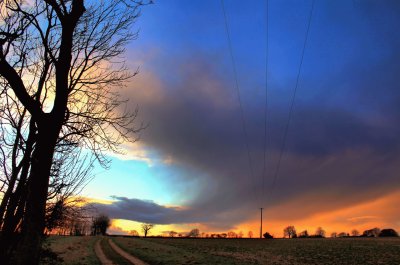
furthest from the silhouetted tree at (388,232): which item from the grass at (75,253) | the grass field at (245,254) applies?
the grass at (75,253)

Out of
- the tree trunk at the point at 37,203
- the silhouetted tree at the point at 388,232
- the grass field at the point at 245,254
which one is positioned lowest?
the grass field at the point at 245,254

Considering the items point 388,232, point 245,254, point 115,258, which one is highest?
point 388,232

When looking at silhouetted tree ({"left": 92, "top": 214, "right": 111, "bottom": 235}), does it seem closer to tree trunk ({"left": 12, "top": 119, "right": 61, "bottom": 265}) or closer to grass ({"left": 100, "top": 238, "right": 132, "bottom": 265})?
grass ({"left": 100, "top": 238, "right": 132, "bottom": 265})

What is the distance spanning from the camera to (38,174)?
7598 mm

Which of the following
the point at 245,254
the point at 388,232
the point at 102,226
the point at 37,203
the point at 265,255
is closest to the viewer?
the point at 37,203

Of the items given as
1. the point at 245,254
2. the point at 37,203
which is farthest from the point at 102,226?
the point at 37,203

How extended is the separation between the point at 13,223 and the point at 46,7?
20.2ft

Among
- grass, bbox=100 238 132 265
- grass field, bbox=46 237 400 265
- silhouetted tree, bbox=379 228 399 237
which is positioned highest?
silhouetted tree, bbox=379 228 399 237

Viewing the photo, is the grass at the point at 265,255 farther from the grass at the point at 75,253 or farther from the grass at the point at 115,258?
the grass at the point at 75,253

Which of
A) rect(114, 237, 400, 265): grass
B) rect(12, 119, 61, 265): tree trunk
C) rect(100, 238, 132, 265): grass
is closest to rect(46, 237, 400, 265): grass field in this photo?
rect(114, 237, 400, 265): grass

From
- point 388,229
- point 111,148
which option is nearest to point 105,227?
point 388,229

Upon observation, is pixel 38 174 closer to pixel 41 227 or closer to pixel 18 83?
pixel 41 227

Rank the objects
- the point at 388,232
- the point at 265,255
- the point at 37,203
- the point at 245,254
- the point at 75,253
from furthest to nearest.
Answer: the point at 388,232 → the point at 245,254 → the point at 265,255 → the point at 75,253 → the point at 37,203

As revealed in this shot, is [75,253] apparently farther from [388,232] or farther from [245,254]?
[388,232]
